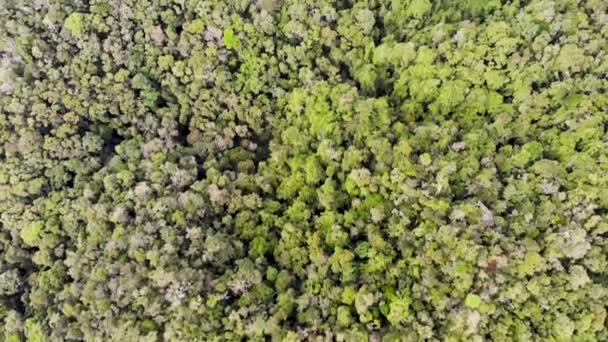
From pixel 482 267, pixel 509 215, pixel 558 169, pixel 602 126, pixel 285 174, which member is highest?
pixel 602 126

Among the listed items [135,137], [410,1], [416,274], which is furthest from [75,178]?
[410,1]

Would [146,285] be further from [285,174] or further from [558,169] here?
[558,169]

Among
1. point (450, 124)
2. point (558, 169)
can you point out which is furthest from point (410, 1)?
point (558, 169)

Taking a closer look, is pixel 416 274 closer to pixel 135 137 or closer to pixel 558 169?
pixel 558 169

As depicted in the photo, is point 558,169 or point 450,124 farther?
point 450,124

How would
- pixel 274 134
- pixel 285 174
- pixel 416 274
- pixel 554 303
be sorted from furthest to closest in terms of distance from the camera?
pixel 274 134, pixel 285 174, pixel 416 274, pixel 554 303

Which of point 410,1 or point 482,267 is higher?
point 410,1

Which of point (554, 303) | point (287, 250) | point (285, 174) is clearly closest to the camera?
point (554, 303)
